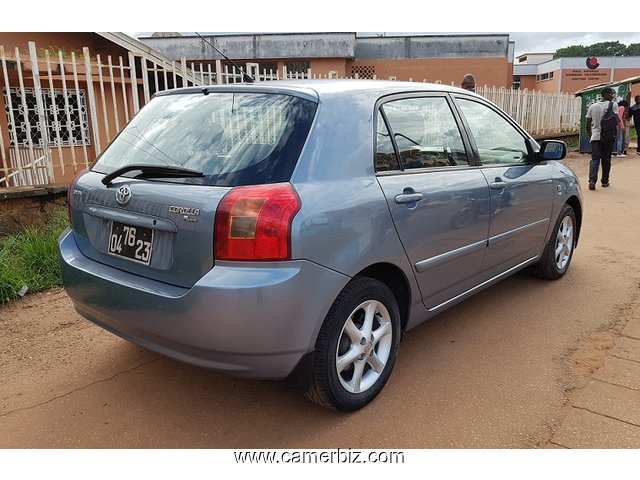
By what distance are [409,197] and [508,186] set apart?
3.87 ft

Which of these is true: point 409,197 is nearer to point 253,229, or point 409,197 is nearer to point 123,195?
point 253,229

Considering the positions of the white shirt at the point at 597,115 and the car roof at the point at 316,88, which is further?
the white shirt at the point at 597,115

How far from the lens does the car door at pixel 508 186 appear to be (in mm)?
3490

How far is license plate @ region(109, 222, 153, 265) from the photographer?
7.82ft

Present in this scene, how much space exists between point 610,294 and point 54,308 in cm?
441

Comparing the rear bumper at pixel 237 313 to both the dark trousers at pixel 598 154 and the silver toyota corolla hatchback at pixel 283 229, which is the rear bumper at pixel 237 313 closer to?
the silver toyota corolla hatchback at pixel 283 229

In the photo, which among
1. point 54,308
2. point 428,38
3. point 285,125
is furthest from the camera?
point 428,38

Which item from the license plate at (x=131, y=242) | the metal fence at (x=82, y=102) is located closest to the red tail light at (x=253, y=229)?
the license plate at (x=131, y=242)

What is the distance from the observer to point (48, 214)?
215 inches

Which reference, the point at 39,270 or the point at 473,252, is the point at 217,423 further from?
the point at 39,270

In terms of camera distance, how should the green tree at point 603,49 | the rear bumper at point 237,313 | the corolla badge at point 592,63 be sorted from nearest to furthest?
1. the rear bumper at point 237,313
2. the corolla badge at point 592,63
3. the green tree at point 603,49

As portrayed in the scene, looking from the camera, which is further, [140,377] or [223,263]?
[140,377]

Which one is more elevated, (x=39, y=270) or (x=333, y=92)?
(x=333, y=92)

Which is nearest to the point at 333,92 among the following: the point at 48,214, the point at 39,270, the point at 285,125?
the point at 285,125
